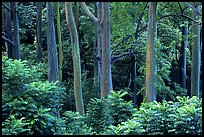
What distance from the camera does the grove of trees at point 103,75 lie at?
4723mm

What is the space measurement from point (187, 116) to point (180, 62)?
651 inches

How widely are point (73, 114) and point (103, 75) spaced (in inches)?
201

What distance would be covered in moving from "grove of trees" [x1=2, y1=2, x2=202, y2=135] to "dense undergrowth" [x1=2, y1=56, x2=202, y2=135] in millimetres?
14

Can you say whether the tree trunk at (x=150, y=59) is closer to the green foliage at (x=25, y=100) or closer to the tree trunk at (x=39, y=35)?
the green foliage at (x=25, y=100)

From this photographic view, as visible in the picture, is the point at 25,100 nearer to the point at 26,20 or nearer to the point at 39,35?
the point at 39,35

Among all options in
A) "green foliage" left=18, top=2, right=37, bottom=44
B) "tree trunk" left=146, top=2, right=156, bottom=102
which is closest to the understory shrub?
"tree trunk" left=146, top=2, right=156, bottom=102

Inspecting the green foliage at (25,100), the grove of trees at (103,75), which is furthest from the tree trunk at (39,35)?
the green foliage at (25,100)

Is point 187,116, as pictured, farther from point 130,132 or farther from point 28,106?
point 28,106

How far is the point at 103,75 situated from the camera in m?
10.8

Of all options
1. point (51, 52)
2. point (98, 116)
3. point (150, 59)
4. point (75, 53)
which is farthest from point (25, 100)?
point (51, 52)

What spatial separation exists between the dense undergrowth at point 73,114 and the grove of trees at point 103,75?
0.01 m

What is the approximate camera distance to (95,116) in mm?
6391

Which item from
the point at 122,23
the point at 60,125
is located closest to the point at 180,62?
the point at 122,23

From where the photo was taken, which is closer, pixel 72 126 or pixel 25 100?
pixel 25 100
